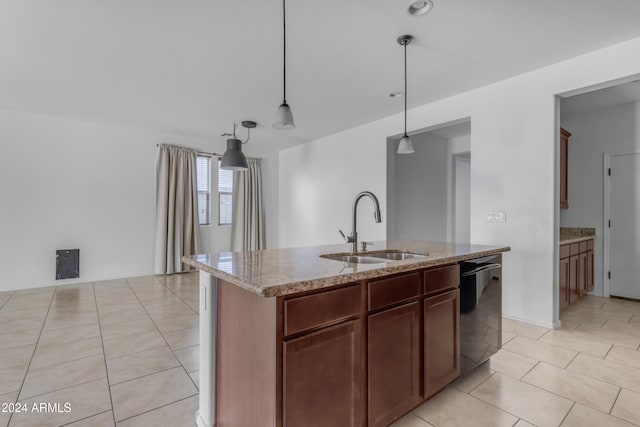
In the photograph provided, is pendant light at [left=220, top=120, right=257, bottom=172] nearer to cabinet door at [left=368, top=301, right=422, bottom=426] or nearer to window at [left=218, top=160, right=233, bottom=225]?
window at [left=218, top=160, right=233, bottom=225]

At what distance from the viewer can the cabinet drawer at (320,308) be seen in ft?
3.80

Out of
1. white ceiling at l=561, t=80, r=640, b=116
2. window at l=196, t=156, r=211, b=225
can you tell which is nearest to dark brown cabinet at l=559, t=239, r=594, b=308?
white ceiling at l=561, t=80, r=640, b=116

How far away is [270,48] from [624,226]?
16.3 ft

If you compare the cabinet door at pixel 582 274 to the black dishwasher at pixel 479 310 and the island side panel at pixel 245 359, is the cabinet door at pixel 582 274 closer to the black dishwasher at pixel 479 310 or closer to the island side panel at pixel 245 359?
the black dishwasher at pixel 479 310

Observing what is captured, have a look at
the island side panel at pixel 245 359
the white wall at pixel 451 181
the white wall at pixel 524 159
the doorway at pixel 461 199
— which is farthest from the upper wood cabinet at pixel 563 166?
the island side panel at pixel 245 359

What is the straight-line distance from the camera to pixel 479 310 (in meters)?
2.08

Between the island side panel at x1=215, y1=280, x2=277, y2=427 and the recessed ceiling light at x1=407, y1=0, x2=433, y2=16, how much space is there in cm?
218

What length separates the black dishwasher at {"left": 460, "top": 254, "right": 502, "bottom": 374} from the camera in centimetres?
199

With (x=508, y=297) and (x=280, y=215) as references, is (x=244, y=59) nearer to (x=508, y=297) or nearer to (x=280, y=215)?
(x=508, y=297)

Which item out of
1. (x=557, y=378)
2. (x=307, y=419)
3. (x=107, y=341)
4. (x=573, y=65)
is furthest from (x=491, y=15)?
(x=107, y=341)

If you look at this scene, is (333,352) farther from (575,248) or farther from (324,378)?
(575,248)

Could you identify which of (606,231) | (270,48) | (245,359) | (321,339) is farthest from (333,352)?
(606,231)

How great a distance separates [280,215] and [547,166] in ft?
16.7

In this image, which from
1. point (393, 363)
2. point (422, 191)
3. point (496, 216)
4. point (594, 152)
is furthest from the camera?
point (422, 191)
